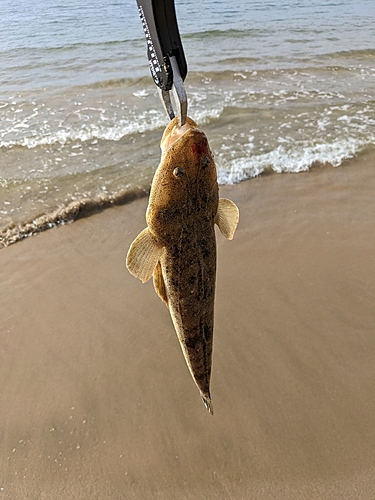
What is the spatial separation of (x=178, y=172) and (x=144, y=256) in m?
0.42

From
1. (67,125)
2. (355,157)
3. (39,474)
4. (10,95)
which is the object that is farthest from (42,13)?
(39,474)

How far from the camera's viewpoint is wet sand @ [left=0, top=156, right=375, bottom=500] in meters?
3.24

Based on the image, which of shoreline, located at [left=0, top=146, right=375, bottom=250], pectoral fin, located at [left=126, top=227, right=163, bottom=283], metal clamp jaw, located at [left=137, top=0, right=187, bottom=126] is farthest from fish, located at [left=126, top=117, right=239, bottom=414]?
shoreline, located at [left=0, top=146, right=375, bottom=250]

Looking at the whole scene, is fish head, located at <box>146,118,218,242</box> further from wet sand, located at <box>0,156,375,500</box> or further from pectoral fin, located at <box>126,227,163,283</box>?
wet sand, located at <box>0,156,375,500</box>

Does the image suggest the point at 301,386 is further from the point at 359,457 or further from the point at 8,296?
the point at 8,296

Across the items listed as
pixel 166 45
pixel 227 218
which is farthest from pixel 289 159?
pixel 166 45

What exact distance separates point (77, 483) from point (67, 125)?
7.77 metres

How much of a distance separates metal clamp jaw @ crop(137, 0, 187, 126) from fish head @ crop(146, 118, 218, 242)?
0.26 m

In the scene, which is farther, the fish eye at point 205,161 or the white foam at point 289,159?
the white foam at point 289,159

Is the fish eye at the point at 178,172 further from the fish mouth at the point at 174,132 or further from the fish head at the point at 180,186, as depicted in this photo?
the fish mouth at the point at 174,132

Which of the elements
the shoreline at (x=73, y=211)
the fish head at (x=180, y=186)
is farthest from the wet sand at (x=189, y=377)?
Answer: the fish head at (x=180, y=186)

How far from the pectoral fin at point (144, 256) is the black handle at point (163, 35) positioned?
2.30ft

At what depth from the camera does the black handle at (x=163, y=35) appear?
142 centimetres

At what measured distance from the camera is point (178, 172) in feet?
6.16
